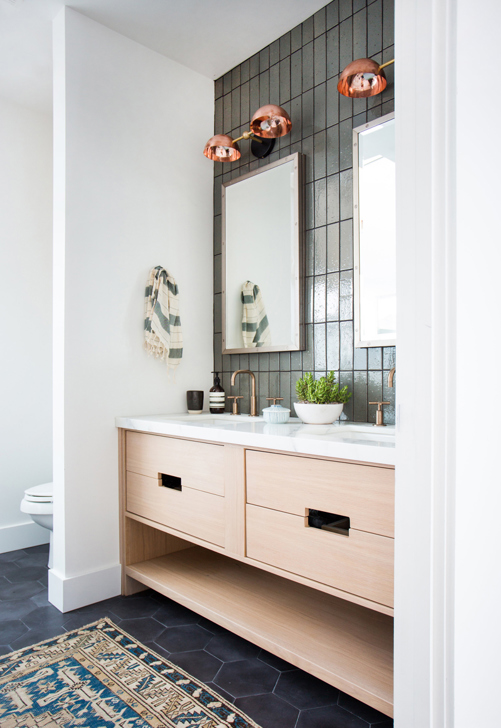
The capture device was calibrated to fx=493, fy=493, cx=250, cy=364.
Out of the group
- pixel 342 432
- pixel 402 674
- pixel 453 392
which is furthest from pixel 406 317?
pixel 342 432

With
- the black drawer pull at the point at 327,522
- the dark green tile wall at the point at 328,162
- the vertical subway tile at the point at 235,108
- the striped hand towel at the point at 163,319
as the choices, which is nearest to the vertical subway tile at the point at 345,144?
the dark green tile wall at the point at 328,162

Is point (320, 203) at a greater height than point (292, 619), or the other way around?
point (320, 203)

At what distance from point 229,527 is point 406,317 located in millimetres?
1192

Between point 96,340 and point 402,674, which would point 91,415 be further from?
point 402,674

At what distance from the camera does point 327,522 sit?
153 cm

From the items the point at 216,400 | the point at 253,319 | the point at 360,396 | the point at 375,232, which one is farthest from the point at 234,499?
the point at 375,232

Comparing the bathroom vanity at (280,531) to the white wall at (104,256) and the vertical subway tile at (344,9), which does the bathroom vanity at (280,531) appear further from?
the vertical subway tile at (344,9)

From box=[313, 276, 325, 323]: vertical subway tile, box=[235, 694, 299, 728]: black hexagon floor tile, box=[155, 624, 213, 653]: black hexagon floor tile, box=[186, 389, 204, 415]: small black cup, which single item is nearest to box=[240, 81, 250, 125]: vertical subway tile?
box=[313, 276, 325, 323]: vertical subway tile

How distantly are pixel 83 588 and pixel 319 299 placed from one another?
5.40 feet

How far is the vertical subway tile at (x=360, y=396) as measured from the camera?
6.55 ft

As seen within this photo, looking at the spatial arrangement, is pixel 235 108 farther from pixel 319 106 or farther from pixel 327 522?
pixel 327 522

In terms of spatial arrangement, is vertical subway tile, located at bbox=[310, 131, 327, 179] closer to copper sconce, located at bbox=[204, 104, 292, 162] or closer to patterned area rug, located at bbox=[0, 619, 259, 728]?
copper sconce, located at bbox=[204, 104, 292, 162]

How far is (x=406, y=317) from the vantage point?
82 cm

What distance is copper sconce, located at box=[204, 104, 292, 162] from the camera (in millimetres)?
2203
